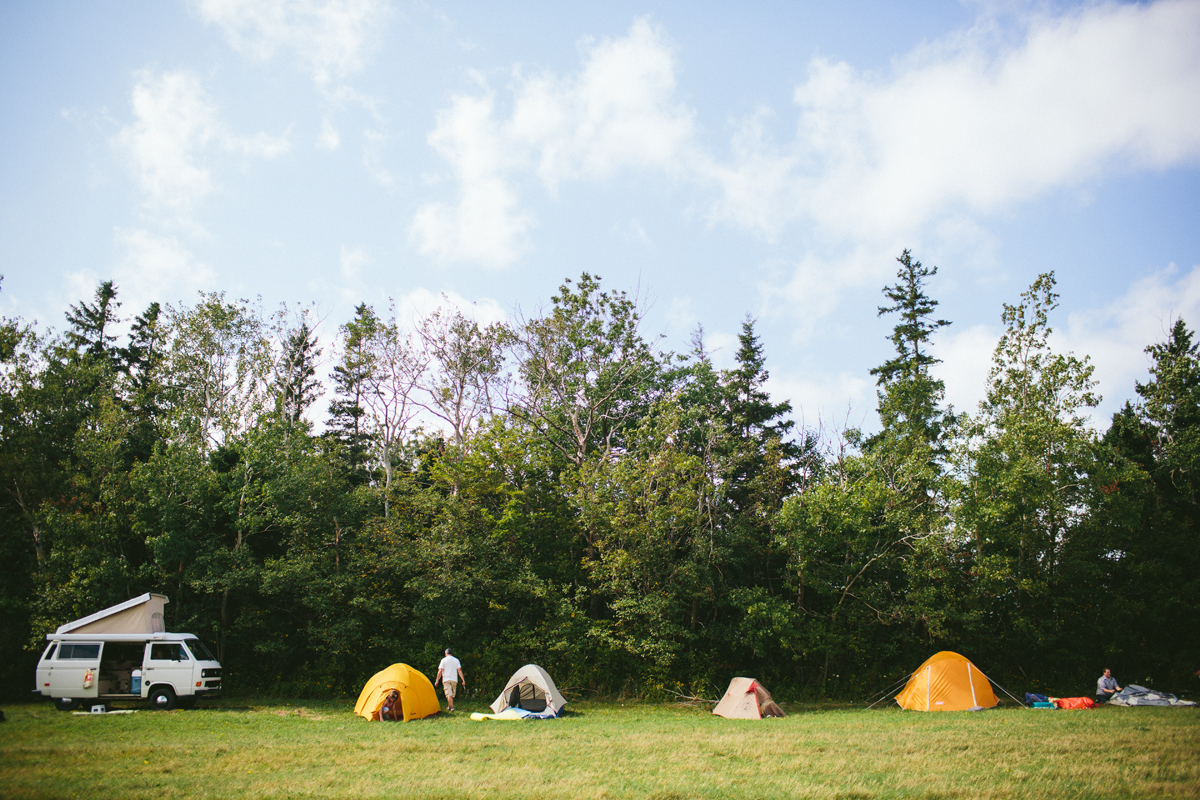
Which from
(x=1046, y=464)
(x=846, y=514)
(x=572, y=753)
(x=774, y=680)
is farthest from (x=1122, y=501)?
(x=572, y=753)

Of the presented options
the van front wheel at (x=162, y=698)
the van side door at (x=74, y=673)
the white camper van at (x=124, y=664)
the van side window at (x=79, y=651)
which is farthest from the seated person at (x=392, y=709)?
the van side window at (x=79, y=651)

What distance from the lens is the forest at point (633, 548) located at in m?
20.3

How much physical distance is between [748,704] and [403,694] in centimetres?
887

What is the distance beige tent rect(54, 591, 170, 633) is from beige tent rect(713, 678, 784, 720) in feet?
51.6

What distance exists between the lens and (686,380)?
29.9 metres

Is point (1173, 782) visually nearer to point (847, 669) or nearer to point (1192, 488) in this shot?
point (847, 669)

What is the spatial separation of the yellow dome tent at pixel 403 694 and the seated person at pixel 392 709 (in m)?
0.09

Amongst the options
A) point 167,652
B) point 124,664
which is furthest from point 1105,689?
point 124,664

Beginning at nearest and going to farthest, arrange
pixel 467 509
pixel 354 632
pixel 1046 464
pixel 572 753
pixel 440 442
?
1. pixel 572 753
2. pixel 354 632
3. pixel 467 509
4. pixel 1046 464
5. pixel 440 442

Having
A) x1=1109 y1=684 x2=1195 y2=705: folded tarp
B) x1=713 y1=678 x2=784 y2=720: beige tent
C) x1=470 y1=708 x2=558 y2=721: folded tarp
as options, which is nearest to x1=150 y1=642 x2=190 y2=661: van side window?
x1=470 y1=708 x2=558 y2=721: folded tarp

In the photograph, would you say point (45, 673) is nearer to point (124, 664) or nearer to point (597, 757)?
point (124, 664)

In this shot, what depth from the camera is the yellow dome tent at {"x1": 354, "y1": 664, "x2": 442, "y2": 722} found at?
15.5 m

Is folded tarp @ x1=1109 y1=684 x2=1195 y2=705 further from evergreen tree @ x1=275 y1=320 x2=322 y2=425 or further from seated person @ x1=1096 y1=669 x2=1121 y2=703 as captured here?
evergreen tree @ x1=275 y1=320 x2=322 y2=425

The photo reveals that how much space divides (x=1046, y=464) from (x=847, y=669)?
10.2 m
